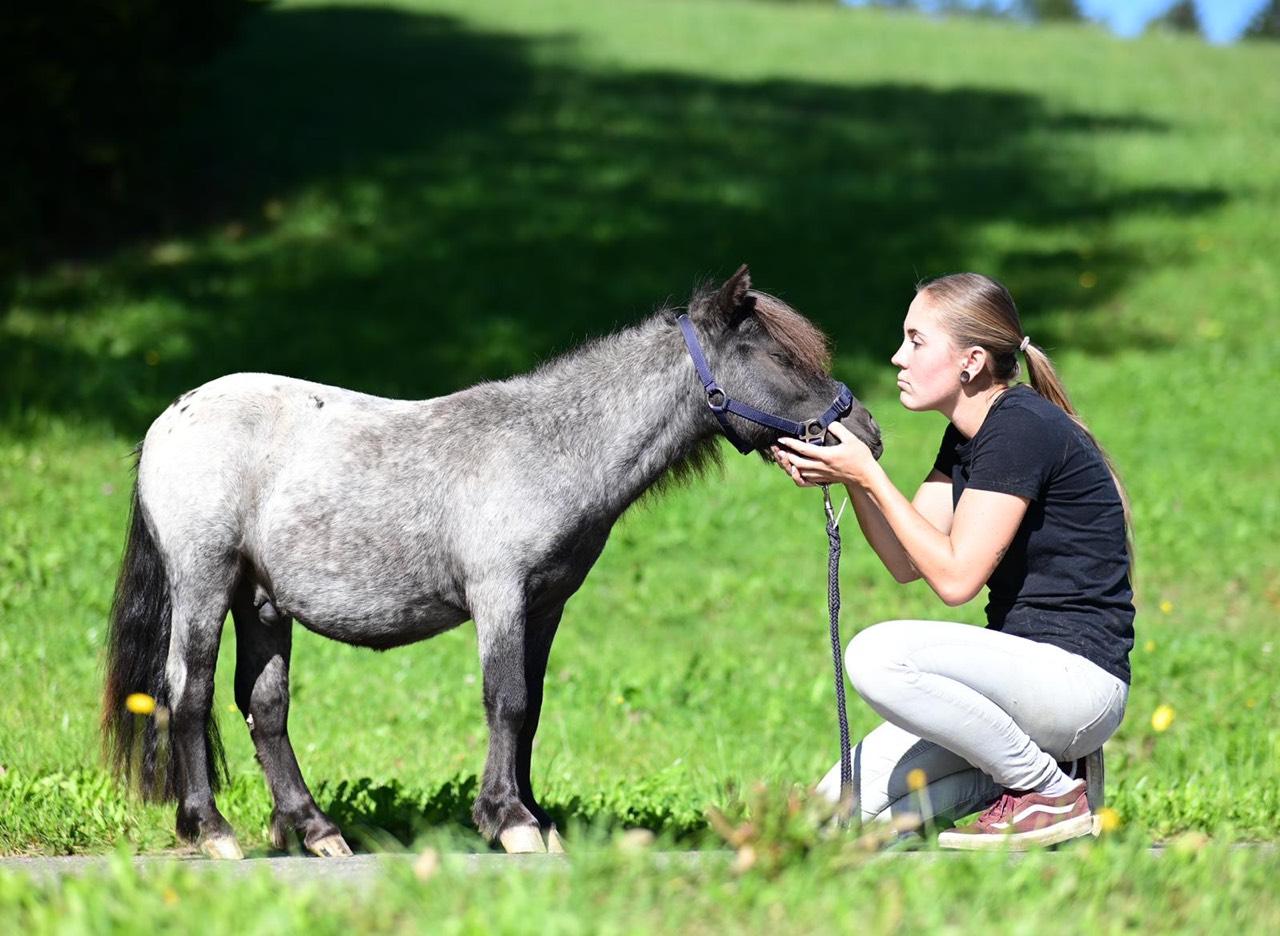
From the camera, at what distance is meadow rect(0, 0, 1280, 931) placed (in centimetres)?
348

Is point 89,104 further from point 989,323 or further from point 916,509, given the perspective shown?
point 989,323

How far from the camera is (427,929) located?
2947mm

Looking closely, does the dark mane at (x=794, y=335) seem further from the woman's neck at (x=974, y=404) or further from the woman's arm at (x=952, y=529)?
the woman's neck at (x=974, y=404)

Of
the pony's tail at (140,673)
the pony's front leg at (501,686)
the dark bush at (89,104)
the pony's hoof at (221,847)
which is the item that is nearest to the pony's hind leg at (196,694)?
the pony's hoof at (221,847)

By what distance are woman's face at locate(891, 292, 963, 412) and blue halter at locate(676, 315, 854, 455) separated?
8.0 inches

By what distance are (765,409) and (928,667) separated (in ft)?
2.96

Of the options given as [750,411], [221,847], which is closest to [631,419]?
[750,411]

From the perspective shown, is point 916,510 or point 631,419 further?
point 916,510

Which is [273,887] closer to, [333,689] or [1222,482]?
[333,689]

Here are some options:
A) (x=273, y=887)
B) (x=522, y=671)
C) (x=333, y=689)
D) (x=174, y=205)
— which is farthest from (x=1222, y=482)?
(x=174, y=205)

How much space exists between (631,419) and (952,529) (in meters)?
1.03

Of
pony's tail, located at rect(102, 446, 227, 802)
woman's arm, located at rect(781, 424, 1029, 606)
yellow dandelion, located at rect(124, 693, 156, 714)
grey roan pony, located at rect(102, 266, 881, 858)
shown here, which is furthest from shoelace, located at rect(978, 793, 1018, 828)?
yellow dandelion, located at rect(124, 693, 156, 714)

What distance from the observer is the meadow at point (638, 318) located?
11.4 ft

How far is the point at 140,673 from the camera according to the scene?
4.80 meters
